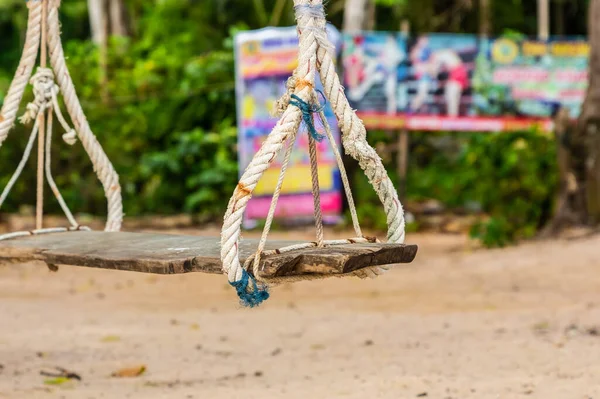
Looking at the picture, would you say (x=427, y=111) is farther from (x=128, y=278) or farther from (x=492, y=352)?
(x=492, y=352)

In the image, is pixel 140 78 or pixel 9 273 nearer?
pixel 9 273

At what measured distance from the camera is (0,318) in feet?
16.7

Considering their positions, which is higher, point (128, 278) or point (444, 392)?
point (444, 392)

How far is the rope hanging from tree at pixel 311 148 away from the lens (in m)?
2.33

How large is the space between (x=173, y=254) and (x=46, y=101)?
4.14 ft

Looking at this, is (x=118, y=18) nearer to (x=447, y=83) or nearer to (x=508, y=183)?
(x=447, y=83)

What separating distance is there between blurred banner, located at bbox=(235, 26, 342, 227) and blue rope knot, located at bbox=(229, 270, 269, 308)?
24.0ft

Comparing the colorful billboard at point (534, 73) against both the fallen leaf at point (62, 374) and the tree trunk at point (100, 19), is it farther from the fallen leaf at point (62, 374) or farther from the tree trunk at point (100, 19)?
the fallen leaf at point (62, 374)

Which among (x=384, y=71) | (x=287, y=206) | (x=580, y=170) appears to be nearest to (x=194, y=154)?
(x=287, y=206)

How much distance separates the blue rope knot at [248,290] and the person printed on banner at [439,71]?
25.2 feet

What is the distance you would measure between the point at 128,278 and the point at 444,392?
13.8 ft

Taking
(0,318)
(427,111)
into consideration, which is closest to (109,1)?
(427,111)

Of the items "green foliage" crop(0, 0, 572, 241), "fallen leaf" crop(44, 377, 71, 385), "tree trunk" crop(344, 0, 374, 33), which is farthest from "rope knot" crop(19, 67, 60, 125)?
"tree trunk" crop(344, 0, 374, 33)

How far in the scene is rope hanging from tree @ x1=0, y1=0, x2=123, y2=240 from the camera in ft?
11.0
